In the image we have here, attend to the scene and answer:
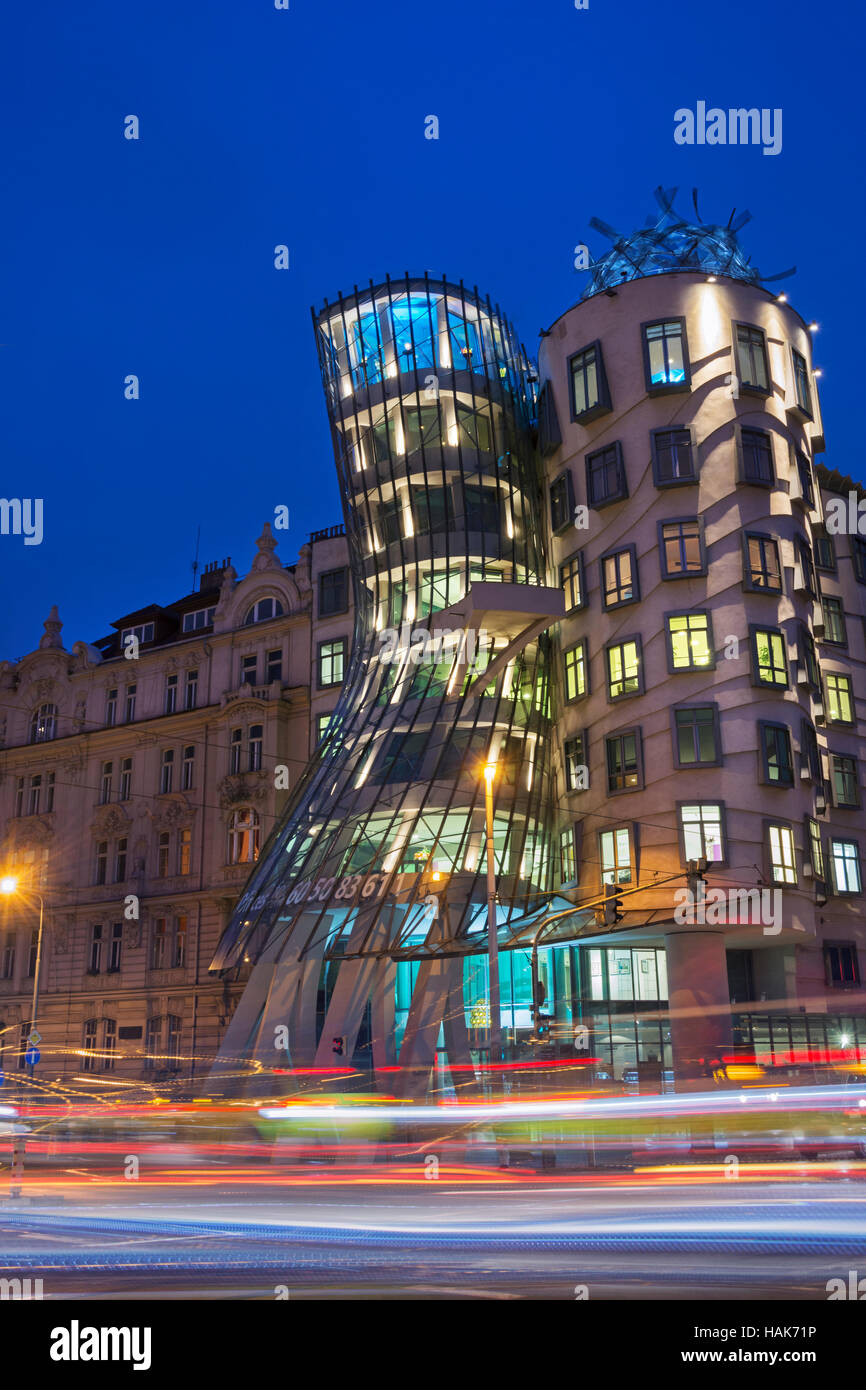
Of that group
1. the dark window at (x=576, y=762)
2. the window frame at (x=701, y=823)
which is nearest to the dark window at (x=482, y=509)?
the dark window at (x=576, y=762)

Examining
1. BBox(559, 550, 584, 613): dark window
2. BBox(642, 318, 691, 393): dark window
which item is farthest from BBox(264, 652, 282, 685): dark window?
BBox(642, 318, 691, 393): dark window

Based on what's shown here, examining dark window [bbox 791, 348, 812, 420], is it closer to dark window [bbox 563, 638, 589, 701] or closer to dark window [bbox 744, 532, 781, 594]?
dark window [bbox 744, 532, 781, 594]

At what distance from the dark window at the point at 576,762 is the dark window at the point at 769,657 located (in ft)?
23.3

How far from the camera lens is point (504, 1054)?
107ft

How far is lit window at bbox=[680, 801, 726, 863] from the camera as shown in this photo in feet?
126

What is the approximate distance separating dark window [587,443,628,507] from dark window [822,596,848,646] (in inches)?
474

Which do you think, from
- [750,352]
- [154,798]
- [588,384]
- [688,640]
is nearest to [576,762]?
[688,640]

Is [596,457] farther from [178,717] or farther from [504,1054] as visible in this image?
[178,717]

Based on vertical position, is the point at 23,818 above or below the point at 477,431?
below

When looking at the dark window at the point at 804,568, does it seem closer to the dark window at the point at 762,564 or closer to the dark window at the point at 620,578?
the dark window at the point at 762,564

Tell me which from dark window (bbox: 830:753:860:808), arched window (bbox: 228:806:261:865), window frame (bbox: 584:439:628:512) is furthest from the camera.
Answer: arched window (bbox: 228:806:261:865)

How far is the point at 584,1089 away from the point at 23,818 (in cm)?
5243

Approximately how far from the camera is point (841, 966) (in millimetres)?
43906
